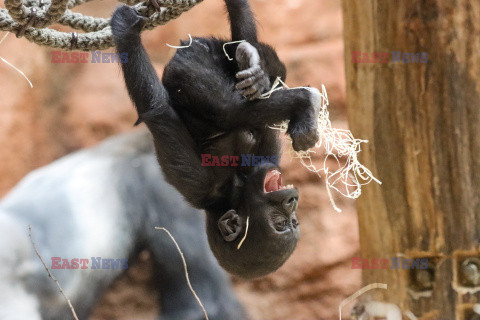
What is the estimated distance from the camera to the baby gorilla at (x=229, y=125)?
172 centimetres

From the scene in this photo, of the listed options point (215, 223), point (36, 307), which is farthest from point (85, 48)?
point (36, 307)

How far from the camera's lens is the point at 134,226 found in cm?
410

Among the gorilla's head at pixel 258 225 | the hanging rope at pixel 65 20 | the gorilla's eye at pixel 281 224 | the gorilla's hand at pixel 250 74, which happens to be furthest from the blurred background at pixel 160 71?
the gorilla's hand at pixel 250 74

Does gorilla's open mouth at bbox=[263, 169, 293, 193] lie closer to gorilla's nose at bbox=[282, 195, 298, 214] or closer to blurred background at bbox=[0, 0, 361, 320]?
gorilla's nose at bbox=[282, 195, 298, 214]

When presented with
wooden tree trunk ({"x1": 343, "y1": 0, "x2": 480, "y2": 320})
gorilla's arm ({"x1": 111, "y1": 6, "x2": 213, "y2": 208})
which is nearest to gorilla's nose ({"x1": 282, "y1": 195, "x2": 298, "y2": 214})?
gorilla's arm ({"x1": 111, "y1": 6, "x2": 213, "y2": 208})

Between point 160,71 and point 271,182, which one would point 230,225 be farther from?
point 160,71

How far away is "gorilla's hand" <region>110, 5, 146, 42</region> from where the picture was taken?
1.71m

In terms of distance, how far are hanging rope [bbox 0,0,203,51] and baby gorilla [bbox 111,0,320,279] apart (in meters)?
0.06

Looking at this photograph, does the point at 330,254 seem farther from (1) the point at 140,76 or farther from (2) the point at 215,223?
(1) the point at 140,76

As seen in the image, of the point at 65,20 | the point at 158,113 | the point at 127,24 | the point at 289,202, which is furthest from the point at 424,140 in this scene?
the point at 65,20

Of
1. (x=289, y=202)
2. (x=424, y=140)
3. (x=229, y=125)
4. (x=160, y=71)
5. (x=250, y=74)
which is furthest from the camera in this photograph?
(x=160, y=71)

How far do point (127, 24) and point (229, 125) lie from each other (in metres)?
0.43

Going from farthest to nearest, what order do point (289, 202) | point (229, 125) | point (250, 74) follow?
point (289, 202) < point (229, 125) < point (250, 74)

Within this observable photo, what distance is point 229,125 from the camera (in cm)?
182
